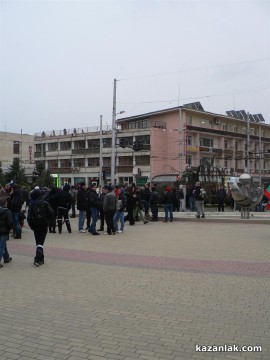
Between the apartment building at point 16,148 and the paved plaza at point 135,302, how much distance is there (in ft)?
198

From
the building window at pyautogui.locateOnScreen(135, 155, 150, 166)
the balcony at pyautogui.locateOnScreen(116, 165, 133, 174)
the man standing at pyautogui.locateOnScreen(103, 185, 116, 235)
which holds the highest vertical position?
the building window at pyautogui.locateOnScreen(135, 155, 150, 166)

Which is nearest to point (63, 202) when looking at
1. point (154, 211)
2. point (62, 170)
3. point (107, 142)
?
point (154, 211)

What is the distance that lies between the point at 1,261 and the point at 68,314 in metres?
4.48

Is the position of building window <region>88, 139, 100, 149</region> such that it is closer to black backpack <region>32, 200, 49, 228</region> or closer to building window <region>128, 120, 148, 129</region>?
building window <region>128, 120, 148, 129</region>

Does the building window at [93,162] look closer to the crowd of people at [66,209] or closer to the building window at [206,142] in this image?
the building window at [206,142]

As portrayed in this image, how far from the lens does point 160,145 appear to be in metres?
64.8

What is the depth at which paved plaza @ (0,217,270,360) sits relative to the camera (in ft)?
15.1

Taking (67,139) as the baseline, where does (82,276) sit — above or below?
below

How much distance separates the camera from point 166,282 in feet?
24.8

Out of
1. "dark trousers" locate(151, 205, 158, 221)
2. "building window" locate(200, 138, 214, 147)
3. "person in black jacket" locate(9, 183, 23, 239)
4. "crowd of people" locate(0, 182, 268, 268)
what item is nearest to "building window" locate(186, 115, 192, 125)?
"building window" locate(200, 138, 214, 147)

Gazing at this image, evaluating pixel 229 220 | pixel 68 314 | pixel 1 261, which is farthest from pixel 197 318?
pixel 229 220

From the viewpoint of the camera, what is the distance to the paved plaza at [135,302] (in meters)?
4.60

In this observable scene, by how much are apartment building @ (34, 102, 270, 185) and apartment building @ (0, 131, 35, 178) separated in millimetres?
6382

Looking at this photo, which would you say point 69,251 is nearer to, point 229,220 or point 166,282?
point 166,282
